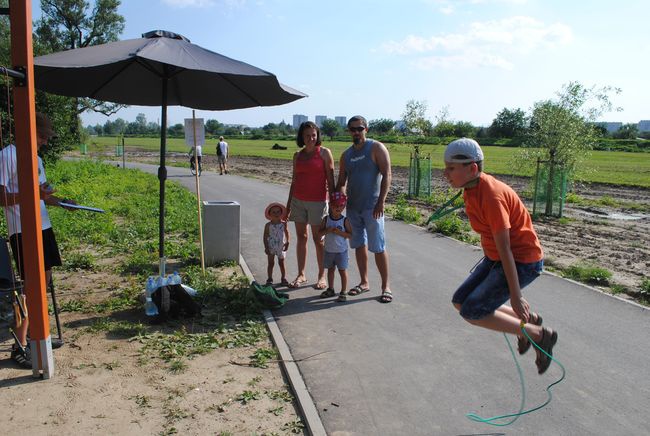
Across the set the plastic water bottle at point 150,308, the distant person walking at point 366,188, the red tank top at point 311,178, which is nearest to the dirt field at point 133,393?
the plastic water bottle at point 150,308

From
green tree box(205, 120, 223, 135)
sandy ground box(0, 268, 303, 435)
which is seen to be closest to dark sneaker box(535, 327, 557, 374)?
sandy ground box(0, 268, 303, 435)

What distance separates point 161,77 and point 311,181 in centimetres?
208

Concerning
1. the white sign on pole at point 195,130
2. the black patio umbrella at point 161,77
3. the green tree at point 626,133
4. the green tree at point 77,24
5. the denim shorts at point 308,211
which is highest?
the green tree at point 77,24

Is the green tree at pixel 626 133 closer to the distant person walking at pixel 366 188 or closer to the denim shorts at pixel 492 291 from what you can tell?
the distant person walking at pixel 366 188

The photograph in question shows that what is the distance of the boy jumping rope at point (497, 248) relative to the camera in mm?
3537

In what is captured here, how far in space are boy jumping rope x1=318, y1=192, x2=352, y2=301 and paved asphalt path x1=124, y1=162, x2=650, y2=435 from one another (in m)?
0.43

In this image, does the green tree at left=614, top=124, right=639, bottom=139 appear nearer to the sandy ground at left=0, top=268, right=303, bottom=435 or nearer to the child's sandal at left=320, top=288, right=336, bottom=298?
the child's sandal at left=320, top=288, right=336, bottom=298

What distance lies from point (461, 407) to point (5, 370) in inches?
141

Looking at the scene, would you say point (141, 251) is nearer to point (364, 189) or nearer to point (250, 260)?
point (250, 260)

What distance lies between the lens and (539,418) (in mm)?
3764

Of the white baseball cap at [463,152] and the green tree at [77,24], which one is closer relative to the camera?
the white baseball cap at [463,152]

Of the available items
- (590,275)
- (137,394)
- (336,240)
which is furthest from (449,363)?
(590,275)

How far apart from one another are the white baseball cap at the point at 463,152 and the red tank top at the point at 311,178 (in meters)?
2.88

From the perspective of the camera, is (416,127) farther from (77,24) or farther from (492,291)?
(77,24)
